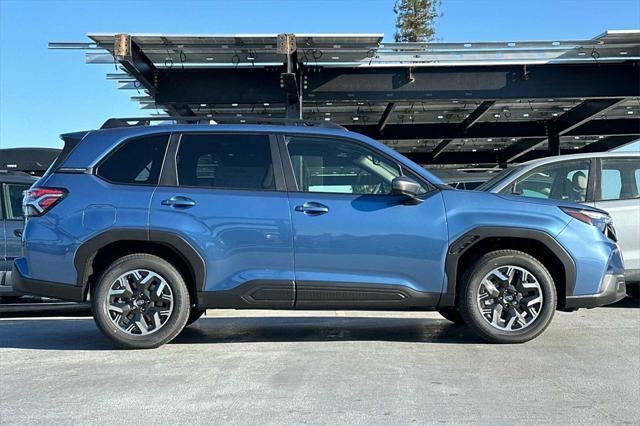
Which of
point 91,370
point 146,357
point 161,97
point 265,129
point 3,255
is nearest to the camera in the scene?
point 91,370

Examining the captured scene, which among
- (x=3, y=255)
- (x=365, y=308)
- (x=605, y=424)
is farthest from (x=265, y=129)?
(x=3, y=255)

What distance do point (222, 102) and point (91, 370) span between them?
44.0 ft

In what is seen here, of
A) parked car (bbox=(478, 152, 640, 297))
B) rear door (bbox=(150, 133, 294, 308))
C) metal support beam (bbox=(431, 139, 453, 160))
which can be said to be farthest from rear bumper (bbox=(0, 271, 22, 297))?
metal support beam (bbox=(431, 139, 453, 160))

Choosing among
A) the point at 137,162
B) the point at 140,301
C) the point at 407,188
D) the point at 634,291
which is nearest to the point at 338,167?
the point at 407,188

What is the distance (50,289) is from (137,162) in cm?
132

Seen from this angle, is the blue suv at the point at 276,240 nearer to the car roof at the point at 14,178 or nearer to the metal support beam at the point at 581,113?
the car roof at the point at 14,178

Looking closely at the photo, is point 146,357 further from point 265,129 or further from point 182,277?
point 265,129

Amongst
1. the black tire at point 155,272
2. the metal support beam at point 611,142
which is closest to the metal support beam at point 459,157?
the metal support beam at point 611,142

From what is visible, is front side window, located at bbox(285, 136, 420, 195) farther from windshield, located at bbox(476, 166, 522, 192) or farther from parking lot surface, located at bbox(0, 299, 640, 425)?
windshield, located at bbox(476, 166, 522, 192)

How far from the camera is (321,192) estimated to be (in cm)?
534

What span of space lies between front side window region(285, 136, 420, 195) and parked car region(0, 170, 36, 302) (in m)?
4.51

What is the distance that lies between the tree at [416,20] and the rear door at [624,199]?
3242 cm

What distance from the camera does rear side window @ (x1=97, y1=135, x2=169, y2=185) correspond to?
5395mm

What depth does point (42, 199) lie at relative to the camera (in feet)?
17.4
